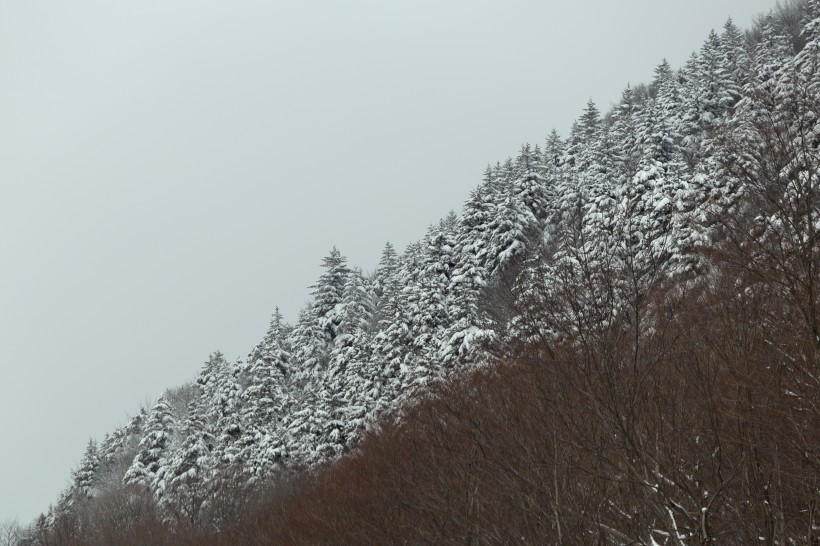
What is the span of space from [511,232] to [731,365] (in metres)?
34.5

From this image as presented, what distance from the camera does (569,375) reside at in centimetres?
747

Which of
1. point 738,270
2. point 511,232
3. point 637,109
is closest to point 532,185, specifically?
point 511,232

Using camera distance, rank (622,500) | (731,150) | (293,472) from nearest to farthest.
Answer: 1. (731,150)
2. (622,500)
3. (293,472)

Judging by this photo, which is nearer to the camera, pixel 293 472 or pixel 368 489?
pixel 368 489

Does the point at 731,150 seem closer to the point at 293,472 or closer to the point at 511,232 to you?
the point at 293,472

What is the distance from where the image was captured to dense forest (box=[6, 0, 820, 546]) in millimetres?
6164

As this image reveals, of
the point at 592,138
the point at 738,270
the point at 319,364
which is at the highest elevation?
the point at 592,138

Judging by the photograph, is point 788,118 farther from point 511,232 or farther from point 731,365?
point 511,232

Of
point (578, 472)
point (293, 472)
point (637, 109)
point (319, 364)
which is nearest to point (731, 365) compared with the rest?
point (578, 472)

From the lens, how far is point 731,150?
689cm

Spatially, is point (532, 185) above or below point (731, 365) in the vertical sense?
above

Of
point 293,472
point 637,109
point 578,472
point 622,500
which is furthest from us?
point 637,109

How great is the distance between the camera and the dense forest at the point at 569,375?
20.2 ft

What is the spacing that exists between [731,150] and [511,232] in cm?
3427
